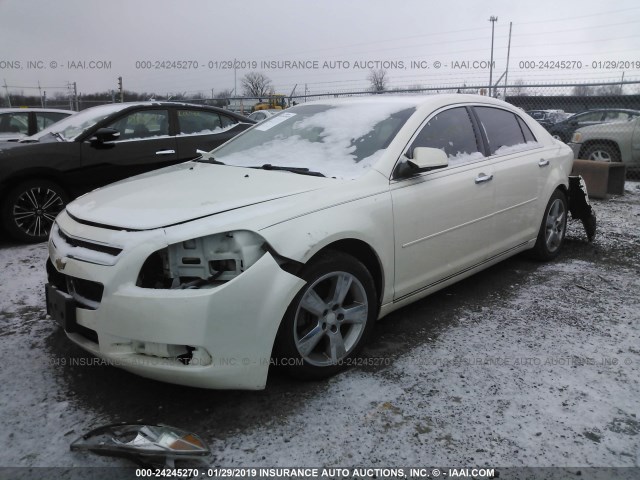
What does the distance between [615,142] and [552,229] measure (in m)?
6.05

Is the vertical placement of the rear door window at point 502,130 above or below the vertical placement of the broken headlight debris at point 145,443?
above

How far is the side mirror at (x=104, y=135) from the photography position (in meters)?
5.48

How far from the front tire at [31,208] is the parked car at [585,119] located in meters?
12.8

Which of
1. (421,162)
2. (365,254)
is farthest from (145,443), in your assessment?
(421,162)

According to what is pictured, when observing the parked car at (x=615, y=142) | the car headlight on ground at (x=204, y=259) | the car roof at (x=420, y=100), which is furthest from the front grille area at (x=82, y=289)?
the parked car at (x=615, y=142)

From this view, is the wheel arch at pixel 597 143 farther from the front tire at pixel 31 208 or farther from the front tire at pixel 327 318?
the front tire at pixel 31 208

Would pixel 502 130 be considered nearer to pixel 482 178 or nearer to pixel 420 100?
pixel 482 178

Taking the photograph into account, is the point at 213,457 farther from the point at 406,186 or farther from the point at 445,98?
the point at 445,98

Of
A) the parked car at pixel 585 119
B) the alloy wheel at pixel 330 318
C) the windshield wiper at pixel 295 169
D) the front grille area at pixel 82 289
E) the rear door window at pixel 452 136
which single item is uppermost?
the parked car at pixel 585 119

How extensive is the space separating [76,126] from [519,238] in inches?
192

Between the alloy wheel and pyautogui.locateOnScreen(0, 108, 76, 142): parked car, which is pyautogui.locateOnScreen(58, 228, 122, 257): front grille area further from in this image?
pyautogui.locateOnScreen(0, 108, 76, 142): parked car

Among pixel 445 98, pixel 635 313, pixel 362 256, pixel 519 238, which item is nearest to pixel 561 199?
pixel 519 238

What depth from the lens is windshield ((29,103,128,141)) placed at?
5688mm

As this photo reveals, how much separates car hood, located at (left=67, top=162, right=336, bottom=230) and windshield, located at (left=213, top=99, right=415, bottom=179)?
0.21 meters
